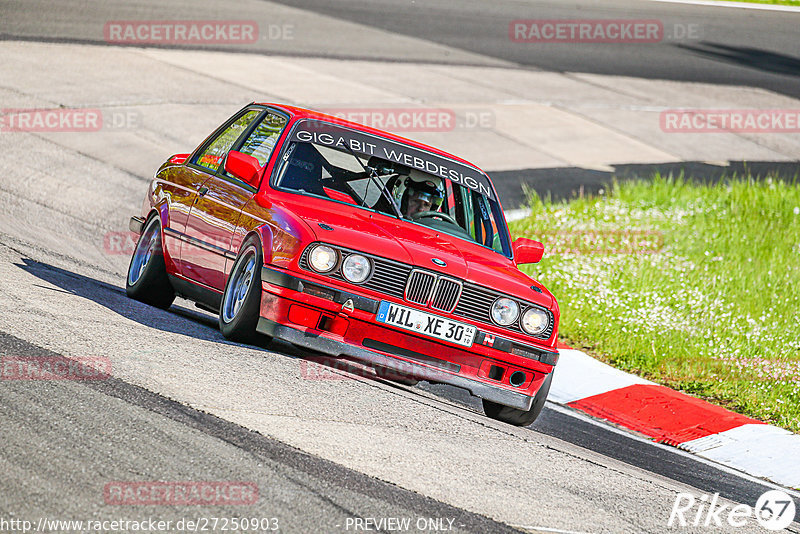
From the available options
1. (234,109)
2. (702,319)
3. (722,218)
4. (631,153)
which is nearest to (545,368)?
(702,319)

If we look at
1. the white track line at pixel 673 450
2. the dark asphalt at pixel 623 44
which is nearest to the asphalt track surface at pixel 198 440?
the white track line at pixel 673 450

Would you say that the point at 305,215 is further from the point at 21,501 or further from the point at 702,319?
the point at 702,319

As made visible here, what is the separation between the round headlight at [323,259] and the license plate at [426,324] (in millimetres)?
368

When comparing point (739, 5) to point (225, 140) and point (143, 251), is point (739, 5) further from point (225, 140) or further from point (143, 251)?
point (143, 251)

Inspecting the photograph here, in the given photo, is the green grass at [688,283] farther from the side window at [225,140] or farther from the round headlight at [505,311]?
the side window at [225,140]

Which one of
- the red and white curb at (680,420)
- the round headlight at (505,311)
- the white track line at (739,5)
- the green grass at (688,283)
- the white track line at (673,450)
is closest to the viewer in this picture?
the round headlight at (505,311)

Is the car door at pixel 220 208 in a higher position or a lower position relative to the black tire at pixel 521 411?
higher

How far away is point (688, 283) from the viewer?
11500 millimetres

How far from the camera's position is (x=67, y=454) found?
4590 mm

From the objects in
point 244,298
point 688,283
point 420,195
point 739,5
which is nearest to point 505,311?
point 420,195

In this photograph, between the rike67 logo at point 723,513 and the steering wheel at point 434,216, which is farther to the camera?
the steering wheel at point 434,216

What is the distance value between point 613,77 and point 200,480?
67.6 feet

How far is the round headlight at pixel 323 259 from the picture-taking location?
6441mm

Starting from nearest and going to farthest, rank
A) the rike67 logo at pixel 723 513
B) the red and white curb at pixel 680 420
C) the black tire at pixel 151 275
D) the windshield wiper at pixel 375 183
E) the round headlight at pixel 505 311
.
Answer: the rike67 logo at pixel 723 513 → the round headlight at pixel 505 311 → the windshield wiper at pixel 375 183 → the red and white curb at pixel 680 420 → the black tire at pixel 151 275
